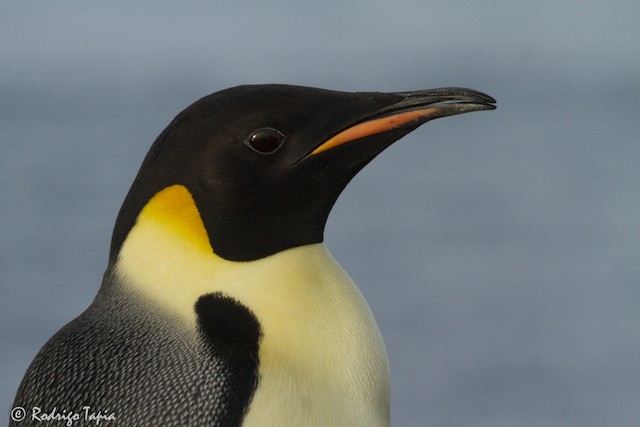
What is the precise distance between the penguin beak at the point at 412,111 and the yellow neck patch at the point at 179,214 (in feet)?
0.76

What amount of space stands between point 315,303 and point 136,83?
19398 millimetres

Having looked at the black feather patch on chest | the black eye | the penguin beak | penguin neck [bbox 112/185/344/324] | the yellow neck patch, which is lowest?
the black feather patch on chest

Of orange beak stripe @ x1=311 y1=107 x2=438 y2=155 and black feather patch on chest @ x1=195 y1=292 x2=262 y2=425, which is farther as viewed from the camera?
orange beak stripe @ x1=311 y1=107 x2=438 y2=155

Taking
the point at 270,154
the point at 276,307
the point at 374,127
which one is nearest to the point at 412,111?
the point at 374,127

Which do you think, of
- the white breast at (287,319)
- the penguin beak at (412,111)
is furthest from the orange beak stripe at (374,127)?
the white breast at (287,319)

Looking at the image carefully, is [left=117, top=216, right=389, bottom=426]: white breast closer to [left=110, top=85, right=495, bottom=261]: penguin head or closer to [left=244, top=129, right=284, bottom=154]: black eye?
[left=110, top=85, right=495, bottom=261]: penguin head

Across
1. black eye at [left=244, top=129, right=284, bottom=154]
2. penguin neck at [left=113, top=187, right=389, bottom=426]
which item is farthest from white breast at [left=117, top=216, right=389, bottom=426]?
→ black eye at [left=244, top=129, right=284, bottom=154]

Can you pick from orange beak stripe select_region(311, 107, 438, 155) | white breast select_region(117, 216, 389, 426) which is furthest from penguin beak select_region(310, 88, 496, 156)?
white breast select_region(117, 216, 389, 426)

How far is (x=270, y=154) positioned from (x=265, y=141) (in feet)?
0.08

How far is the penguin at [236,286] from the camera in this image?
6.54 ft

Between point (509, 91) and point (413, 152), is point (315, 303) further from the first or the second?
point (509, 91)

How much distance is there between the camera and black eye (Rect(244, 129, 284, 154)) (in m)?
2.08

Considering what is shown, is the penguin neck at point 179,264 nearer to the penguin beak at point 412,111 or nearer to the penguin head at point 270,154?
the penguin head at point 270,154

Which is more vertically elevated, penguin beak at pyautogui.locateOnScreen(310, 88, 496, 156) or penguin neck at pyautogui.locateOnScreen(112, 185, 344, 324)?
penguin beak at pyautogui.locateOnScreen(310, 88, 496, 156)
